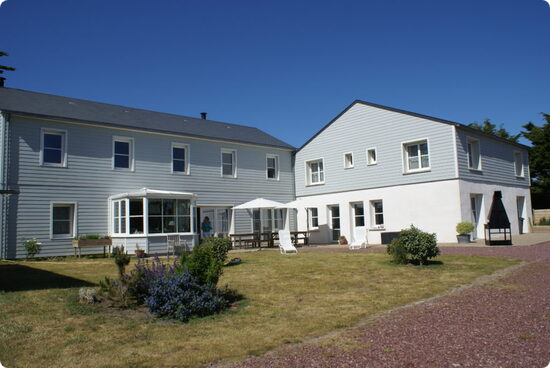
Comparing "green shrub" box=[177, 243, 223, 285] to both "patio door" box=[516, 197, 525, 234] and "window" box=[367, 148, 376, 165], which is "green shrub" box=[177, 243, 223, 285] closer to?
"window" box=[367, 148, 376, 165]

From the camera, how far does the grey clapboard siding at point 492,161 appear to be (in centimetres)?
2064

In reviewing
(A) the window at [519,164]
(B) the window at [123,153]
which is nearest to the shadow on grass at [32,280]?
(B) the window at [123,153]

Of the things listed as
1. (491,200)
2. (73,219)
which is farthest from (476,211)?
(73,219)

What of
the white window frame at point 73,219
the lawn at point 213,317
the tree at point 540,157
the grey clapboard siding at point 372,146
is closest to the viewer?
the lawn at point 213,317

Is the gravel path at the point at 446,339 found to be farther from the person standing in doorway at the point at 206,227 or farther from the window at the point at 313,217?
the window at the point at 313,217

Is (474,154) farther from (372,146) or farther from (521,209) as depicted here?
(521,209)

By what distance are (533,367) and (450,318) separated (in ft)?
6.81

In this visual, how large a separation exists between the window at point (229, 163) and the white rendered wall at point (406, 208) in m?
4.24

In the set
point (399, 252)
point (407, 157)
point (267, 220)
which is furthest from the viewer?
point (267, 220)

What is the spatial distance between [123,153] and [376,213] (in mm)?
12874

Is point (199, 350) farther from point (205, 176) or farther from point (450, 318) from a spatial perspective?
point (205, 176)

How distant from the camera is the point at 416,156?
21875 millimetres

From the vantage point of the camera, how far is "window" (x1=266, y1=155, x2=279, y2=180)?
26.3 meters

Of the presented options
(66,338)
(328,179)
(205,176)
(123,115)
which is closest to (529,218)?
(328,179)
